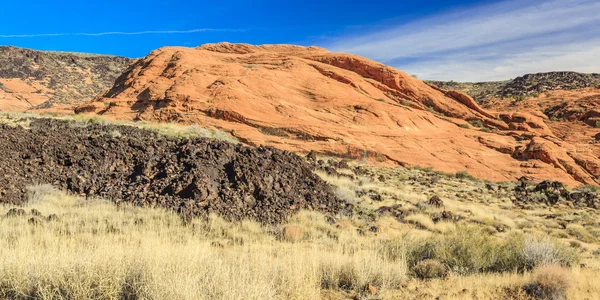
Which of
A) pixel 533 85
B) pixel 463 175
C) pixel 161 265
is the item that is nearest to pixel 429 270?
pixel 161 265

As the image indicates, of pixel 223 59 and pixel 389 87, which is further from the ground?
pixel 223 59

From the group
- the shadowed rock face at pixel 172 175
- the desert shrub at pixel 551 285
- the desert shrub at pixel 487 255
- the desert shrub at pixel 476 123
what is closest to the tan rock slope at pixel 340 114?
the desert shrub at pixel 476 123

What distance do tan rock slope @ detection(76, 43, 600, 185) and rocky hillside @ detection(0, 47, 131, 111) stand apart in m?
26.3

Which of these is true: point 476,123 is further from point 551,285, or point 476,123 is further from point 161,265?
point 161,265

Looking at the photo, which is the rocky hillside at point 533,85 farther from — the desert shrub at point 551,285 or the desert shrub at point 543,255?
the desert shrub at point 551,285

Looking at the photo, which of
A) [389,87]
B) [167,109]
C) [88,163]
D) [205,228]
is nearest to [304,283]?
[205,228]

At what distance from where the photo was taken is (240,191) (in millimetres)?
9336

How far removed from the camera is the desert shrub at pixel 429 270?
17.1 feet

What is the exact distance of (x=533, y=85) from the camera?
5984 centimetres

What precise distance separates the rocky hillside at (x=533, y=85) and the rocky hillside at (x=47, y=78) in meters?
59.4

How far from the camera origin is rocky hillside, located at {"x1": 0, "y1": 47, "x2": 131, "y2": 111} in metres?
49.8

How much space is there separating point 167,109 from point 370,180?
14306mm

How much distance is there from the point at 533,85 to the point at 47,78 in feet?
253

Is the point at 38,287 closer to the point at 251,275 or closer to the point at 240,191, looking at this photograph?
the point at 251,275
